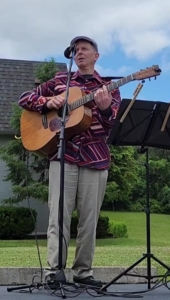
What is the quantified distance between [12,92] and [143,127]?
13.5m

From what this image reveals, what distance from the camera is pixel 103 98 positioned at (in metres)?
3.41

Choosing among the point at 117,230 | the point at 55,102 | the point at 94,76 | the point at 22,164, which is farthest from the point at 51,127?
the point at 117,230

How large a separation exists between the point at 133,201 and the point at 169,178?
380 centimetres

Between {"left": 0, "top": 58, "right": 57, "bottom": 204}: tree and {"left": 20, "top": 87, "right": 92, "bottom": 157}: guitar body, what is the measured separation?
10.1 meters

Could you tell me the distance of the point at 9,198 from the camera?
1491cm

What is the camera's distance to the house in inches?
618

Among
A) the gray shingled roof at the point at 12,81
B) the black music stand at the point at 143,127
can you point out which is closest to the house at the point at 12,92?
the gray shingled roof at the point at 12,81

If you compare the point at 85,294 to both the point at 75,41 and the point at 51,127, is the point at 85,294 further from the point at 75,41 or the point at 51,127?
the point at 75,41

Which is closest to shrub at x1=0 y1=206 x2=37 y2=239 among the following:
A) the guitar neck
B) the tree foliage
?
the tree foliage

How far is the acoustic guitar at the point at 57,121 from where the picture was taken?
135 inches

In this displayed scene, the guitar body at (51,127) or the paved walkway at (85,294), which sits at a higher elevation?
the guitar body at (51,127)

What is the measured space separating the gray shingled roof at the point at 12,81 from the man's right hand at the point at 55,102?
39.9ft

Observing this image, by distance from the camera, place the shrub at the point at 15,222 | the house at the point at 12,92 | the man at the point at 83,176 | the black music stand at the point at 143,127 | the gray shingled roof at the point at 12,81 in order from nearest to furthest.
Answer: the black music stand at the point at 143,127 → the man at the point at 83,176 → the shrub at the point at 15,222 → the house at the point at 12,92 → the gray shingled roof at the point at 12,81

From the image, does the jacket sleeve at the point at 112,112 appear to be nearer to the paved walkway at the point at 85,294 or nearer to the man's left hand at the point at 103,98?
the man's left hand at the point at 103,98
